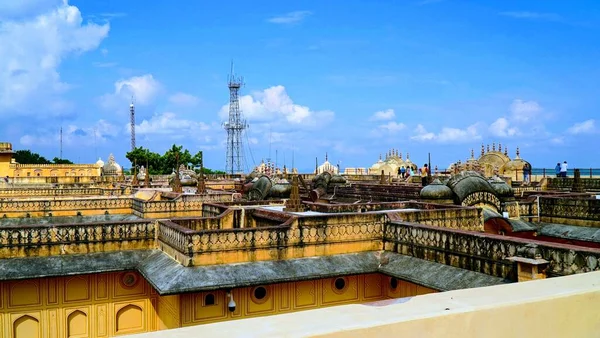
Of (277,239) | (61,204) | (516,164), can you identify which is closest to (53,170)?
(61,204)

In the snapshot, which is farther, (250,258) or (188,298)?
(250,258)

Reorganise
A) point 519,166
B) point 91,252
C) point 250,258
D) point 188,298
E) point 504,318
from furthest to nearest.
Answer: point 519,166
point 91,252
point 250,258
point 188,298
point 504,318

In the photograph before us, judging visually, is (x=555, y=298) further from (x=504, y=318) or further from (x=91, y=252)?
(x=91, y=252)

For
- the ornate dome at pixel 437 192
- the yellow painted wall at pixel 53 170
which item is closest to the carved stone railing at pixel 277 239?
the ornate dome at pixel 437 192

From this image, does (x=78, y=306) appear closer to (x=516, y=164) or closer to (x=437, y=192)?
(x=437, y=192)

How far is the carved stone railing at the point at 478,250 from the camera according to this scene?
8884mm

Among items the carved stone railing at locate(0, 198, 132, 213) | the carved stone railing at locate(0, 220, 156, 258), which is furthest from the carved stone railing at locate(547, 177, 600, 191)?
the carved stone railing at locate(0, 220, 156, 258)

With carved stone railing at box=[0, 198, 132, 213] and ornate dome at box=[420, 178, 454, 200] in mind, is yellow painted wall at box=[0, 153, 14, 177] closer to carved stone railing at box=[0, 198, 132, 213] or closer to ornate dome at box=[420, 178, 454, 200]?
carved stone railing at box=[0, 198, 132, 213]

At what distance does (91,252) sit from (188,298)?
3734 millimetres

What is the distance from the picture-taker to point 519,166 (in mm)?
41281

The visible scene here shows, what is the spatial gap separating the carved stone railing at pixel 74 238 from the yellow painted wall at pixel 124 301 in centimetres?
78

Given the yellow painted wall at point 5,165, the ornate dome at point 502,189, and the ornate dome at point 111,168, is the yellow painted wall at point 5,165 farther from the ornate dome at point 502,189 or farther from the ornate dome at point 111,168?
the ornate dome at point 502,189

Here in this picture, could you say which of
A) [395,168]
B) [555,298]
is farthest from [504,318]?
[395,168]

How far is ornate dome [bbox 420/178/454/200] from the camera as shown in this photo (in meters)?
18.9
